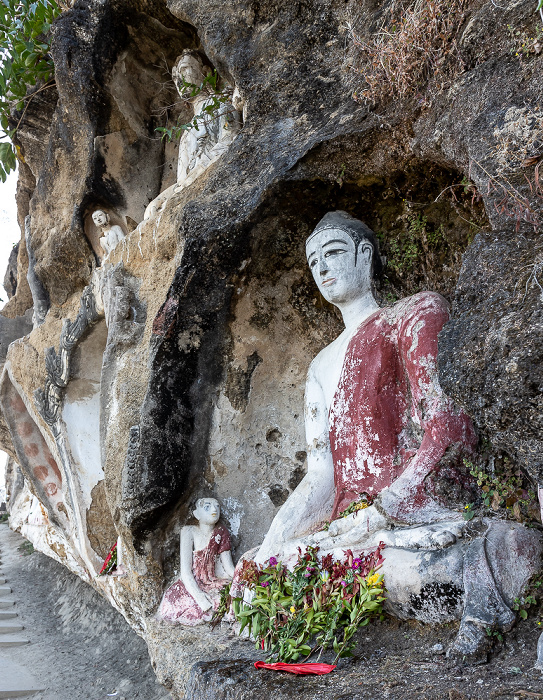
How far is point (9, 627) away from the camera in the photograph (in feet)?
20.0

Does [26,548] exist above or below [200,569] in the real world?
above

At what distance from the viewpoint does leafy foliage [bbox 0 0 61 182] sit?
5750mm

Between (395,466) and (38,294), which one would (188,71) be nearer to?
(38,294)

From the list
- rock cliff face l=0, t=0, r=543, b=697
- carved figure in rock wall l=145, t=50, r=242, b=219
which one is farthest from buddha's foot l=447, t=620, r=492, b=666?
carved figure in rock wall l=145, t=50, r=242, b=219

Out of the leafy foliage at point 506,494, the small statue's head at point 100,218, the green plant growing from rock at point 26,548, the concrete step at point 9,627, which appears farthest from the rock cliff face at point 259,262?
the green plant growing from rock at point 26,548

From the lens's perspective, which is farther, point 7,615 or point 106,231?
point 7,615

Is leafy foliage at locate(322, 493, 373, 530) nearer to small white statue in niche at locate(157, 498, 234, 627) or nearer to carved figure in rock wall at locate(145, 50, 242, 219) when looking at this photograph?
small white statue in niche at locate(157, 498, 234, 627)

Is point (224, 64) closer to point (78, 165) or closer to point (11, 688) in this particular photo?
point (78, 165)

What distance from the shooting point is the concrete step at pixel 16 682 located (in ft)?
15.2

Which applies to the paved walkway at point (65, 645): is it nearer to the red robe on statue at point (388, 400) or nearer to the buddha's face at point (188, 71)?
the red robe on statue at point (388, 400)

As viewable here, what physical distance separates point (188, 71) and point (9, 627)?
5.23 meters

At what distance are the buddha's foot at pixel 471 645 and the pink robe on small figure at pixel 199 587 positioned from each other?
1.81 meters

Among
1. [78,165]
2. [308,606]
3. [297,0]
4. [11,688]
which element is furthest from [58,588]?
[297,0]

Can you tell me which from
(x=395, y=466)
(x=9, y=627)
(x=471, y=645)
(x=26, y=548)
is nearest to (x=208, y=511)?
(x=395, y=466)
